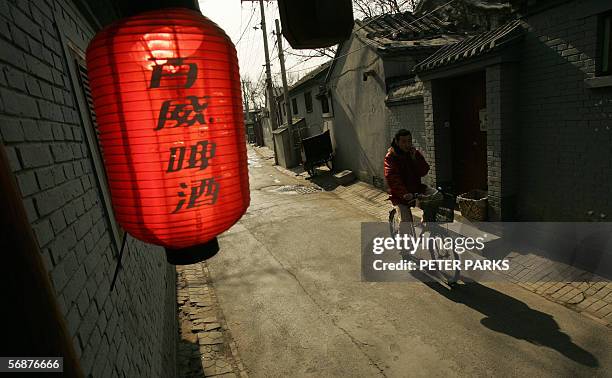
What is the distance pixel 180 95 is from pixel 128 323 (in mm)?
1759

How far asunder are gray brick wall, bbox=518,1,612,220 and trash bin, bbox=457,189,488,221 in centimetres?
68

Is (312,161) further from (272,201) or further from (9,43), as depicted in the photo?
(9,43)

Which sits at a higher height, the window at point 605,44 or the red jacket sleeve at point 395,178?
the window at point 605,44

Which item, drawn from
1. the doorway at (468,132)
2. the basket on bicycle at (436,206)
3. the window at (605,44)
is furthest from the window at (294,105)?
the window at (605,44)

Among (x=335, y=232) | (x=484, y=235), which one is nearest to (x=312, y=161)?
(x=335, y=232)

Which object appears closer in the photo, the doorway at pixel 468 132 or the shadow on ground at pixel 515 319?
the shadow on ground at pixel 515 319

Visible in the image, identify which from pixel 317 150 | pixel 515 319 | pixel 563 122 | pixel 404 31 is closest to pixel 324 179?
pixel 317 150

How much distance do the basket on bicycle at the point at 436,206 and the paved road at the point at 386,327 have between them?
1.06m

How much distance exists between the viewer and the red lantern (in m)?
1.30

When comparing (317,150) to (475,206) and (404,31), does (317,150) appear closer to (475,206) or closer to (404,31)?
(404,31)

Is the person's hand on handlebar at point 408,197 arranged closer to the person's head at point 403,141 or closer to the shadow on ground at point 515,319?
the person's head at point 403,141

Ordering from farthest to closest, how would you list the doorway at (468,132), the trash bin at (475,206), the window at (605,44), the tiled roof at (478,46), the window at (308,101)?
1. the window at (308,101)
2. the doorway at (468,132)
3. the trash bin at (475,206)
4. the tiled roof at (478,46)
5. the window at (605,44)

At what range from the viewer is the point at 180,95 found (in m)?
1.30

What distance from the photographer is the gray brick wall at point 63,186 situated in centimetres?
133
